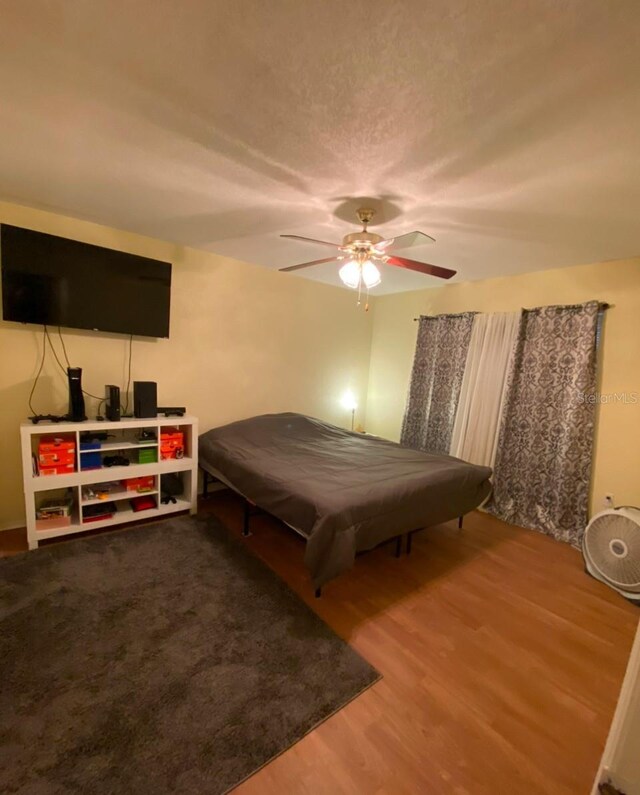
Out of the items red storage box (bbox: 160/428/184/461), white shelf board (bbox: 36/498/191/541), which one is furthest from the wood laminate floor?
red storage box (bbox: 160/428/184/461)

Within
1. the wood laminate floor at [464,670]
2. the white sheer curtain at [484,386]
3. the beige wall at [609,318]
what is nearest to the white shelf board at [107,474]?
Answer: the wood laminate floor at [464,670]

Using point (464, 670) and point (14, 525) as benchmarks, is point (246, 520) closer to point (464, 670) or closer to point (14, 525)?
point (464, 670)

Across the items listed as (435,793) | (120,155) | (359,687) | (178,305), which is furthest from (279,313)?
(435,793)

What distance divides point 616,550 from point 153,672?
292cm

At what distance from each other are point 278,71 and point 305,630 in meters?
2.49

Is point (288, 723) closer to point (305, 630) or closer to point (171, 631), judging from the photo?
point (305, 630)

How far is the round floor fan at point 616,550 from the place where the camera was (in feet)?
7.42

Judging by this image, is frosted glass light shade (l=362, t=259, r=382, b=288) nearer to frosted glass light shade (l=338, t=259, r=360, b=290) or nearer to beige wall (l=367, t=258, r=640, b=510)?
frosted glass light shade (l=338, t=259, r=360, b=290)

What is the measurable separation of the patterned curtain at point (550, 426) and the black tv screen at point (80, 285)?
3410mm

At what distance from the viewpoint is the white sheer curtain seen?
11.2 feet

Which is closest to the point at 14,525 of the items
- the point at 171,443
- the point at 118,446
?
the point at 118,446

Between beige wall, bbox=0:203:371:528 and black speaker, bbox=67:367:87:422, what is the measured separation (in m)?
0.37

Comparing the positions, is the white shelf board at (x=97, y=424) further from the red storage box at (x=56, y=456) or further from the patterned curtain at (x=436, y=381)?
the patterned curtain at (x=436, y=381)

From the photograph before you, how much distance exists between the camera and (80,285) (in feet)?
8.71
